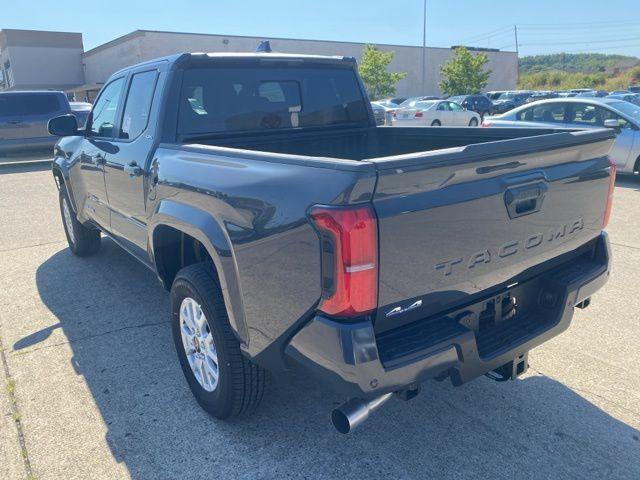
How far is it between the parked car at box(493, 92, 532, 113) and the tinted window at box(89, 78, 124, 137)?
Answer: 32.5 meters

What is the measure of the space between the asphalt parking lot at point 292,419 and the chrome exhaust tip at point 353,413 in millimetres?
582

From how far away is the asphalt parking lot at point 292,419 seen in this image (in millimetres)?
2660

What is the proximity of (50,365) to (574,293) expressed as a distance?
331 centimetres

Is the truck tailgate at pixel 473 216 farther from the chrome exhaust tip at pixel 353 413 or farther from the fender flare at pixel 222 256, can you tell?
the fender flare at pixel 222 256

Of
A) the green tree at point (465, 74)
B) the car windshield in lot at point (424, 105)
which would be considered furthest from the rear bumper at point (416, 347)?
the green tree at point (465, 74)

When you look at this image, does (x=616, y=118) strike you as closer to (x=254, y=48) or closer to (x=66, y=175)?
(x=66, y=175)

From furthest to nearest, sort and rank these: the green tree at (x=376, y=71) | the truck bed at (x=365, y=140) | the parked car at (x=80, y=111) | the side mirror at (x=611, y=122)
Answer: the green tree at (x=376, y=71)
the parked car at (x=80, y=111)
the side mirror at (x=611, y=122)
the truck bed at (x=365, y=140)

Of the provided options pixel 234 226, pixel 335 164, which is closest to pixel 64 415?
pixel 234 226

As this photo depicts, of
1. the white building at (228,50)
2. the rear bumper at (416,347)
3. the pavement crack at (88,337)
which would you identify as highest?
the white building at (228,50)

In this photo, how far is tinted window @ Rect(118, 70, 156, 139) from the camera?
3713mm

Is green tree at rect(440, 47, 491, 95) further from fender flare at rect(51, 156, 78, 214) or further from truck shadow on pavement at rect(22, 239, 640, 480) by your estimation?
truck shadow on pavement at rect(22, 239, 640, 480)

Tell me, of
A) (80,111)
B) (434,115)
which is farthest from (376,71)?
(80,111)

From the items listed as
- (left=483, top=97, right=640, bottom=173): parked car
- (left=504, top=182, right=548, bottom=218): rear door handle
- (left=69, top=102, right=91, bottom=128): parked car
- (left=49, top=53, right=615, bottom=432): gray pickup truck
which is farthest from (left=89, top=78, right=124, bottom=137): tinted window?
(left=69, top=102, right=91, bottom=128): parked car

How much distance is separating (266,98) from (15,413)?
101 inches
